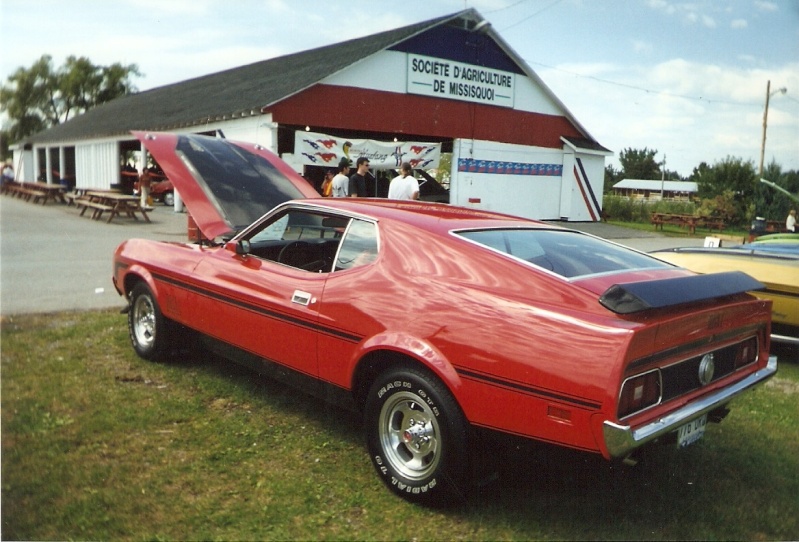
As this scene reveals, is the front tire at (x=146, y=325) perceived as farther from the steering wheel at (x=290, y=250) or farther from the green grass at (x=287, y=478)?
the steering wheel at (x=290, y=250)

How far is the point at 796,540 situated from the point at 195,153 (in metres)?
4.93

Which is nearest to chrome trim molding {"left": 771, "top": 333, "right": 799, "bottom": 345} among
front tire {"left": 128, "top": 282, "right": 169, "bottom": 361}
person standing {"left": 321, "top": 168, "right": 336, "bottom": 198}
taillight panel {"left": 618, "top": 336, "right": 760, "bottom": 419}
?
taillight panel {"left": 618, "top": 336, "right": 760, "bottom": 419}

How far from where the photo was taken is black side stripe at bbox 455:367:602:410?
2258mm

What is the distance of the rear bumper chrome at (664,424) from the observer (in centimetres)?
222

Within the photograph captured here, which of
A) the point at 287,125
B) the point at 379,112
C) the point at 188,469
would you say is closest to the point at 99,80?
the point at 188,469

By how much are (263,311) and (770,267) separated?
4567mm

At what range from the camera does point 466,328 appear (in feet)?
8.46

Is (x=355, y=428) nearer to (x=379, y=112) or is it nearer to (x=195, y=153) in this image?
(x=195, y=153)

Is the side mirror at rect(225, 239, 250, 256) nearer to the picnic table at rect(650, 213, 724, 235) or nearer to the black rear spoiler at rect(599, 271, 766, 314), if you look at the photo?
the black rear spoiler at rect(599, 271, 766, 314)

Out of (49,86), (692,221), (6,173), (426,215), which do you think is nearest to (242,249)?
(426,215)

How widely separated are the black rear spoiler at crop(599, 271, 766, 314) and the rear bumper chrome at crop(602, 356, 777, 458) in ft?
1.45

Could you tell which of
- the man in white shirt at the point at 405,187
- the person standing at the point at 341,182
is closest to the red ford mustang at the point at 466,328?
the man in white shirt at the point at 405,187

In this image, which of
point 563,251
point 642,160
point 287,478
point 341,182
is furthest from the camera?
point 642,160

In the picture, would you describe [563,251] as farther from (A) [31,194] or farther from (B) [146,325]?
(A) [31,194]
